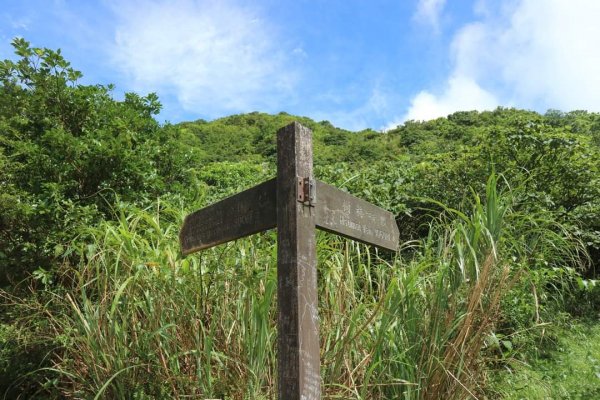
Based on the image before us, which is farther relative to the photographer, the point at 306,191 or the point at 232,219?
the point at 232,219

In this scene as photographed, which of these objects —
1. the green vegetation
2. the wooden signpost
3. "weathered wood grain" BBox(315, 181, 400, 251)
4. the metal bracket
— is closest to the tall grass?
the green vegetation

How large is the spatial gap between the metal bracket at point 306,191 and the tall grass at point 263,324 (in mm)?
607

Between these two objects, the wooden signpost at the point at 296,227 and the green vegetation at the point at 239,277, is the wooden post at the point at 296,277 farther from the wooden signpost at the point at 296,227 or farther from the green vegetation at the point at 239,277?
the green vegetation at the point at 239,277

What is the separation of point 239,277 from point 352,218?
92 centimetres

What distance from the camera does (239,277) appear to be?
261cm

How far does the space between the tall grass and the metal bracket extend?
607 millimetres

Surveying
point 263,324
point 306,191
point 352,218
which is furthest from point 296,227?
point 263,324

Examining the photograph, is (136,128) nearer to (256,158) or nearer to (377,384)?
(377,384)

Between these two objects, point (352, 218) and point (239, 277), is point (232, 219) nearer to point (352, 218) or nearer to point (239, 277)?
point (352, 218)

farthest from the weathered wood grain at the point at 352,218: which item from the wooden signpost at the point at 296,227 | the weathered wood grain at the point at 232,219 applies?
the weathered wood grain at the point at 232,219

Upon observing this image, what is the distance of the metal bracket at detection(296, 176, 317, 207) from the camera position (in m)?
1.69

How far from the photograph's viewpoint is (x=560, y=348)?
12.4 ft

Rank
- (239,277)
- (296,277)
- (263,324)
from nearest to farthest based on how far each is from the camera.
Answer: (296,277) → (263,324) → (239,277)

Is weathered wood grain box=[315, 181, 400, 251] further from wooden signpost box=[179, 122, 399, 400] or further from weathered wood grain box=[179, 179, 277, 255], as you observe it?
weathered wood grain box=[179, 179, 277, 255]
